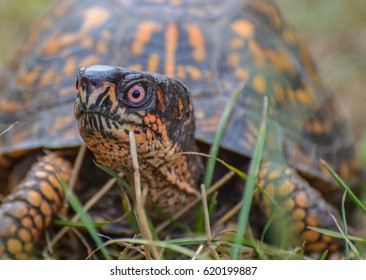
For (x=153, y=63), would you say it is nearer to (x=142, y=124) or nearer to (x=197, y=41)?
(x=197, y=41)

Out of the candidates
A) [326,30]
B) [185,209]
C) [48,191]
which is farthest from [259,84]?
[326,30]

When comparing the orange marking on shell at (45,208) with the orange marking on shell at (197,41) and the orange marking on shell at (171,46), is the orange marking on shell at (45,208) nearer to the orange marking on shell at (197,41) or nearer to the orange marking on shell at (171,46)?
the orange marking on shell at (171,46)

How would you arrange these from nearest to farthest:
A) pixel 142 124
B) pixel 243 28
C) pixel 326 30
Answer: pixel 142 124 → pixel 243 28 → pixel 326 30

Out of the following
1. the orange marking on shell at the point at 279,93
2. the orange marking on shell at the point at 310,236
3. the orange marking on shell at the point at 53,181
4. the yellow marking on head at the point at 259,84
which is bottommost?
the orange marking on shell at the point at 310,236

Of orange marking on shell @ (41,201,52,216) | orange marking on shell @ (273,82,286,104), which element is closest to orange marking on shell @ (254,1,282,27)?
orange marking on shell @ (273,82,286,104)

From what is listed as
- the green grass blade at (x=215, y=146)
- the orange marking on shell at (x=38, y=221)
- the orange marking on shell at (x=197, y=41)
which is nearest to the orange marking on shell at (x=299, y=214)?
the green grass blade at (x=215, y=146)

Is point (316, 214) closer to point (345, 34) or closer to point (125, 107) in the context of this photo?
point (125, 107)

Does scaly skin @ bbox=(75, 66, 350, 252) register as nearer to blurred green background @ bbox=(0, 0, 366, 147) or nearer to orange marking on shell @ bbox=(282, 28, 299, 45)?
orange marking on shell @ bbox=(282, 28, 299, 45)
